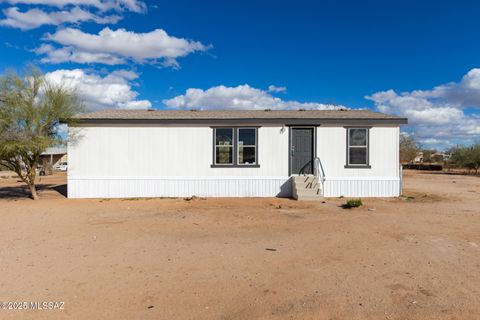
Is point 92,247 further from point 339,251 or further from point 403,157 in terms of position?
point 403,157

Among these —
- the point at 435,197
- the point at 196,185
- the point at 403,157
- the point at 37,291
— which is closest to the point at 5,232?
the point at 37,291

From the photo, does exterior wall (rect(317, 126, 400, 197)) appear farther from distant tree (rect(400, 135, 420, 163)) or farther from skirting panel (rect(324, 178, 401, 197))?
distant tree (rect(400, 135, 420, 163))

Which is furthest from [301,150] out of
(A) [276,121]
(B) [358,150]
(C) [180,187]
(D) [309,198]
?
(C) [180,187]

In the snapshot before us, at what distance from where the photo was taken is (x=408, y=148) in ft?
146

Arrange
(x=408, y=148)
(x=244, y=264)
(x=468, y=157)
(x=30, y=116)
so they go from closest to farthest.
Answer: (x=244, y=264)
(x=30, y=116)
(x=468, y=157)
(x=408, y=148)

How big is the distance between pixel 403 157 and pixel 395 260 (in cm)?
4485

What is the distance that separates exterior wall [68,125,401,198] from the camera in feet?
45.4

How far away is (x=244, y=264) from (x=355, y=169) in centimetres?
964

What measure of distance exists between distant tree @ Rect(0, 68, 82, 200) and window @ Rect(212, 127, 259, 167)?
583cm

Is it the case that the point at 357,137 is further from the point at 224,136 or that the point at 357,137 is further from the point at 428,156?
the point at 428,156

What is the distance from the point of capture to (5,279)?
16.3 feet

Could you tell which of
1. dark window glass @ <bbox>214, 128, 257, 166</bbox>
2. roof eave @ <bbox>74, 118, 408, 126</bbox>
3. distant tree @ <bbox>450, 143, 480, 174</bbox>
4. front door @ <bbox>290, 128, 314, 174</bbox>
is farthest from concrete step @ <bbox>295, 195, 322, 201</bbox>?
distant tree @ <bbox>450, 143, 480, 174</bbox>

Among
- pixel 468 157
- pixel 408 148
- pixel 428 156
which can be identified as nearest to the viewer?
pixel 468 157

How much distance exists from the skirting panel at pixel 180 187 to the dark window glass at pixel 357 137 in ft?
10.1
